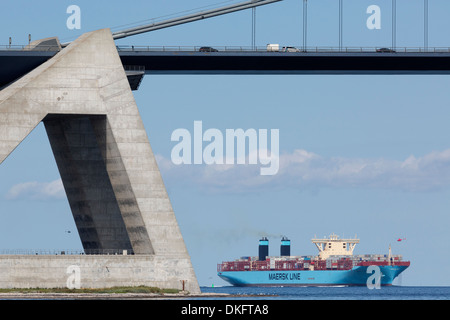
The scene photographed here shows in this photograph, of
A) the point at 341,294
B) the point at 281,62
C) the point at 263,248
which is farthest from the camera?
the point at 263,248

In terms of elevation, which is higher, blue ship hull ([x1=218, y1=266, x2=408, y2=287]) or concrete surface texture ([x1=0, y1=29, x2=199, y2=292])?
concrete surface texture ([x1=0, y1=29, x2=199, y2=292])

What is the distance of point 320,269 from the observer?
578ft

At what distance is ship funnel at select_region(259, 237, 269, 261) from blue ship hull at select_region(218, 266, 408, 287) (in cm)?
965

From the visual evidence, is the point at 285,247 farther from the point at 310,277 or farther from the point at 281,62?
the point at 281,62

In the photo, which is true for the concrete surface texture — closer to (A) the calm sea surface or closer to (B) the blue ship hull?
(A) the calm sea surface

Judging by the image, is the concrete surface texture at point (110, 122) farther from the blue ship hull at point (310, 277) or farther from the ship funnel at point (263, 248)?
the ship funnel at point (263, 248)

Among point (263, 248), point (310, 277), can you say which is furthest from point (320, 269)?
point (263, 248)

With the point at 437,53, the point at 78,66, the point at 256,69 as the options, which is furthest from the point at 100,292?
the point at 437,53

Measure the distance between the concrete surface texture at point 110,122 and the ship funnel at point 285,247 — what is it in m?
124

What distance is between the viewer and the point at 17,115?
217 ft

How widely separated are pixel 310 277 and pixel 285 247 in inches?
808

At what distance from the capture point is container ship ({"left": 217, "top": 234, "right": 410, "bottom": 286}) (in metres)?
172

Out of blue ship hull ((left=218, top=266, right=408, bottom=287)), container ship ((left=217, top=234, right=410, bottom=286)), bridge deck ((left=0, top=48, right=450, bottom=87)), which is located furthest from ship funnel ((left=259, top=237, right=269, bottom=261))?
bridge deck ((left=0, top=48, right=450, bottom=87))
